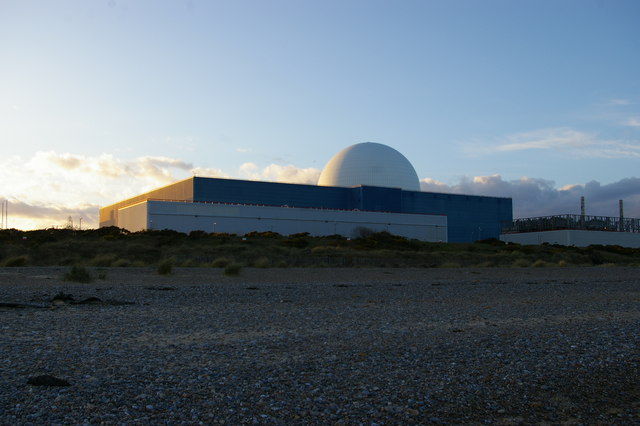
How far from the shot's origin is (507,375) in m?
6.53

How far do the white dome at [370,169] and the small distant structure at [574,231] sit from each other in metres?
14.4

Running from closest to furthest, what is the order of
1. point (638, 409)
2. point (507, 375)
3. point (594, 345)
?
1. point (638, 409)
2. point (507, 375)
3. point (594, 345)

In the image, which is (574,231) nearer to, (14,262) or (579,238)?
(579,238)

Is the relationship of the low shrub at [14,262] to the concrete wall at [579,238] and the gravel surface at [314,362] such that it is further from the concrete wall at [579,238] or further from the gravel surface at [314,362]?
the concrete wall at [579,238]

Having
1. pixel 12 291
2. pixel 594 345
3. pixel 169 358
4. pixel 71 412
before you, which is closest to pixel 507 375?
pixel 594 345

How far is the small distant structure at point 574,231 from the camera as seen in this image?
7312 centimetres

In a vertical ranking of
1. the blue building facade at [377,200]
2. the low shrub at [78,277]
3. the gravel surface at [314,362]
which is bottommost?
the gravel surface at [314,362]

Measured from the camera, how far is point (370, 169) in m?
79.9

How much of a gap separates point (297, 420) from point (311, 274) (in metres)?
19.5

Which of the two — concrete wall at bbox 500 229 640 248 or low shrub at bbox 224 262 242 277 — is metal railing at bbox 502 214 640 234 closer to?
concrete wall at bbox 500 229 640 248

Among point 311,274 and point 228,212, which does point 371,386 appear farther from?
point 228,212

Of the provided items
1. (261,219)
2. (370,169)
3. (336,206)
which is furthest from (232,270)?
(370,169)

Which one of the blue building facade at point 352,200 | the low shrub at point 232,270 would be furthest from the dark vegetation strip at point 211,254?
the blue building facade at point 352,200

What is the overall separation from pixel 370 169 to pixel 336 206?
25.1 feet
